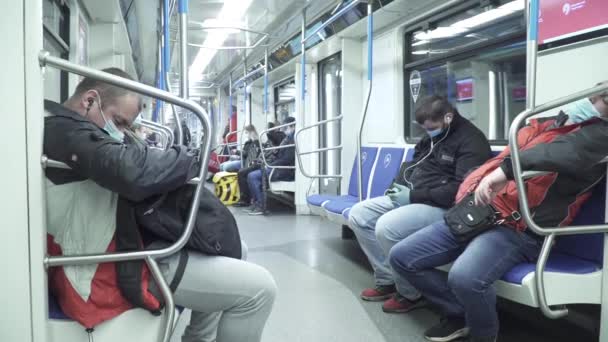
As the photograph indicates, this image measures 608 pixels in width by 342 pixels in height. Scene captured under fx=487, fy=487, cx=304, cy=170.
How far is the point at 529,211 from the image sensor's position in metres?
1.85

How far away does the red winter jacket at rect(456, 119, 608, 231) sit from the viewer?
1795 millimetres

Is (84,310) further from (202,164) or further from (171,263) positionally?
(202,164)

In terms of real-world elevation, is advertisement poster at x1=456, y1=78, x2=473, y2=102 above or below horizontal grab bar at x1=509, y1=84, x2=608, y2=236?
above

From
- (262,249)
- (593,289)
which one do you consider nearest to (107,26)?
(262,249)

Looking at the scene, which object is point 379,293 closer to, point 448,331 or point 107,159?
point 448,331

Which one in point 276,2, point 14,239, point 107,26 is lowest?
point 14,239

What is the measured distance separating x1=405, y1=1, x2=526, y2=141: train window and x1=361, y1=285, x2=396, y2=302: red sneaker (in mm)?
1344

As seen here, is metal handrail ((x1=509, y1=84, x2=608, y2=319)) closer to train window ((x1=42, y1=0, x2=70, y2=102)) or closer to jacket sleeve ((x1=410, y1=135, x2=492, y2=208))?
jacket sleeve ((x1=410, y1=135, x2=492, y2=208))

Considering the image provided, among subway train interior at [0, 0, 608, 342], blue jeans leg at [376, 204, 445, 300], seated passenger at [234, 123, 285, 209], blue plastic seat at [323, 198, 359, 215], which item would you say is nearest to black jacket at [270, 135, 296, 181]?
seated passenger at [234, 123, 285, 209]

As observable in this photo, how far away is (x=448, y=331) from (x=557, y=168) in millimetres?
975

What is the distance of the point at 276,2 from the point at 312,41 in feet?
2.59

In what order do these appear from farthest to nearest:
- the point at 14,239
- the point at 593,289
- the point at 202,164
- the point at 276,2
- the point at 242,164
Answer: the point at 242,164 → the point at 276,2 → the point at 593,289 → the point at 202,164 → the point at 14,239

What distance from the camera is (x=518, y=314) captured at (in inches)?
106

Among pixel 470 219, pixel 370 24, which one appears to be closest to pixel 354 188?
pixel 370 24
